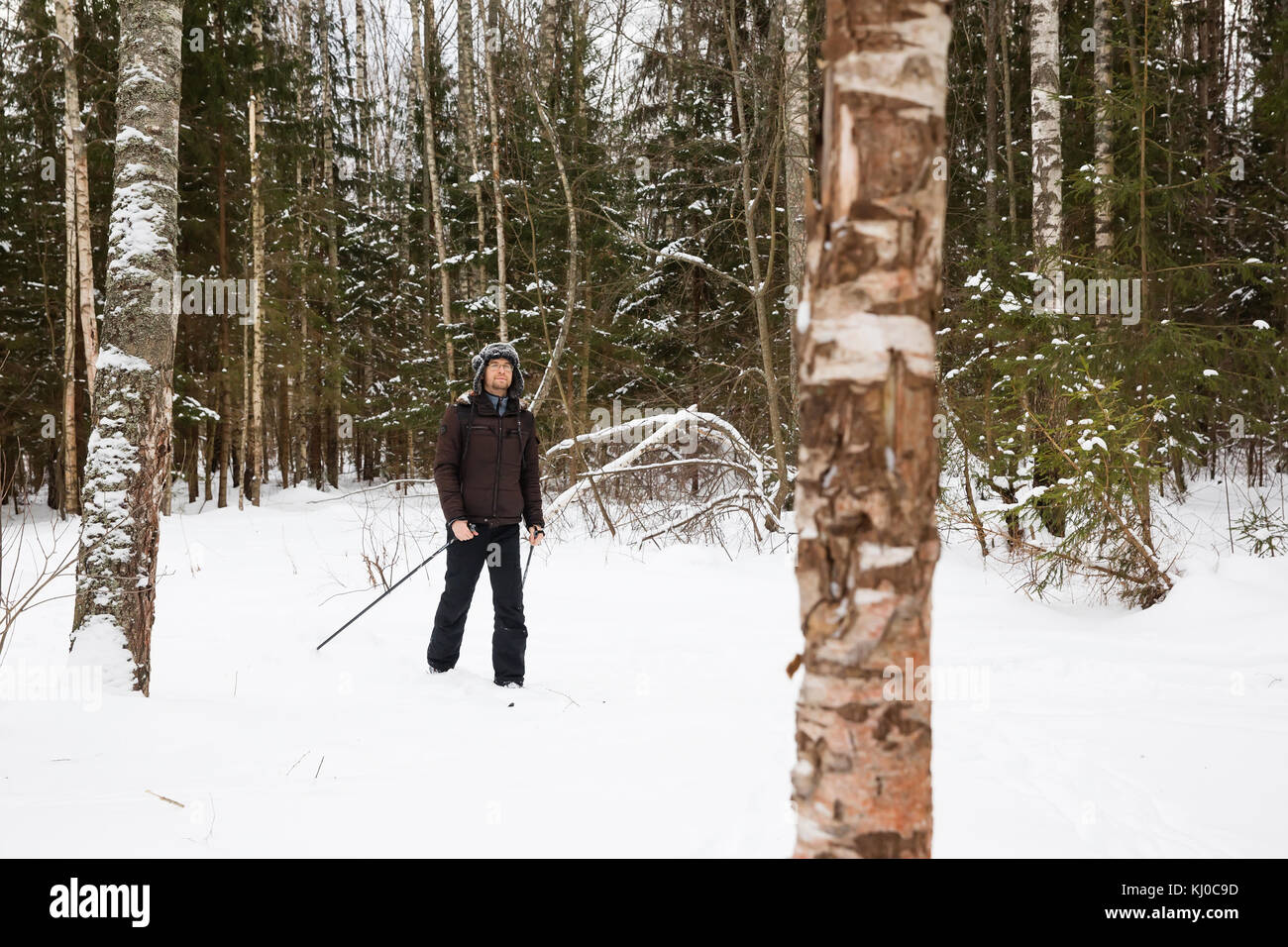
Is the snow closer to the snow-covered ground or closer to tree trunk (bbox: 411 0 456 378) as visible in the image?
the snow-covered ground

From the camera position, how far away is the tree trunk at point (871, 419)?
4.84ft

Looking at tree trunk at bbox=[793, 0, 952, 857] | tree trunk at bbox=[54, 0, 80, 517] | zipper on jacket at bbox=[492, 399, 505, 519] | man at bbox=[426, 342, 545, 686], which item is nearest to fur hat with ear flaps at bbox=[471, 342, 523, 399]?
man at bbox=[426, 342, 545, 686]

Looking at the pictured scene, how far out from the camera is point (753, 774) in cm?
334

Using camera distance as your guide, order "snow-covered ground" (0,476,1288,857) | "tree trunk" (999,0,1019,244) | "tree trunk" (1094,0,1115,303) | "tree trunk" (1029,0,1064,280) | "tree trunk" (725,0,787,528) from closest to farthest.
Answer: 1. "snow-covered ground" (0,476,1288,857)
2. "tree trunk" (1094,0,1115,303)
3. "tree trunk" (1029,0,1064,280)
4. "tree trunk" (725,0,787,528)
5. "tree trunk" (999,0,1019,244)

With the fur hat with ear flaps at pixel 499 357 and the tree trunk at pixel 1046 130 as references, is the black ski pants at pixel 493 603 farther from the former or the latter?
the tree trunk at pixel 1046 130

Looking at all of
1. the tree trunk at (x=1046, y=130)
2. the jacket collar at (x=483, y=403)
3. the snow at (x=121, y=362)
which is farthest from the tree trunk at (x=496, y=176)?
the snow at (x=121, y=362)

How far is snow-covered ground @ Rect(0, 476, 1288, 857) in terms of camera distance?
2693 millimetres

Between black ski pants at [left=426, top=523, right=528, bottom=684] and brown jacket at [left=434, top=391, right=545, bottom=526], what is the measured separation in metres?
0.13

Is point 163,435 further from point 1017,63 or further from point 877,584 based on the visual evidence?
point 1017,63

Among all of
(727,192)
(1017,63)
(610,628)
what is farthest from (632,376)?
(1017,63)

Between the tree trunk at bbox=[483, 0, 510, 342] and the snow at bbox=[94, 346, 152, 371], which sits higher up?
the tree trunk at bbox=[483, 0, 510, 342]

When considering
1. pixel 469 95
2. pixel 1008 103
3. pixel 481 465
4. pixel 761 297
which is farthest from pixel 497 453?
pixel 1008 103

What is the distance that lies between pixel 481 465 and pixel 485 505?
0.85 feet

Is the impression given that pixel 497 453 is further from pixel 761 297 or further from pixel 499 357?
pixel 761 297
